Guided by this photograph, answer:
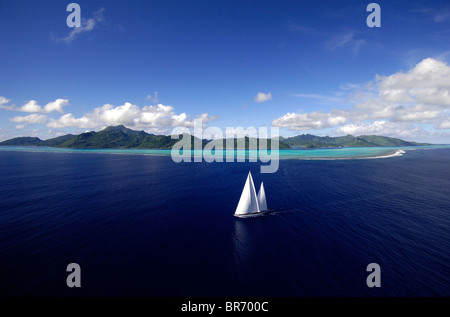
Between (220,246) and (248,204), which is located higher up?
(248,204)

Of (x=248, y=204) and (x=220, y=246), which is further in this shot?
(x=248, y=204)

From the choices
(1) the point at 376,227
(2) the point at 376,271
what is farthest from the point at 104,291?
(1) the point at 376,227

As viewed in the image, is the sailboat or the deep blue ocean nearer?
the deep blue ocean

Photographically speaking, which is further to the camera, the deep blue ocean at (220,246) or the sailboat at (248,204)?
the sailboat at (248,204)

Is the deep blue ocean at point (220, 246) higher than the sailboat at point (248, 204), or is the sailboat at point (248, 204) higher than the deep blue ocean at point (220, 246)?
the sailboat at point (248, 204)

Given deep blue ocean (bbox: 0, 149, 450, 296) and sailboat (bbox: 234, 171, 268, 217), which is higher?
sailboat (bbox: 234, 171, 268, 217)
